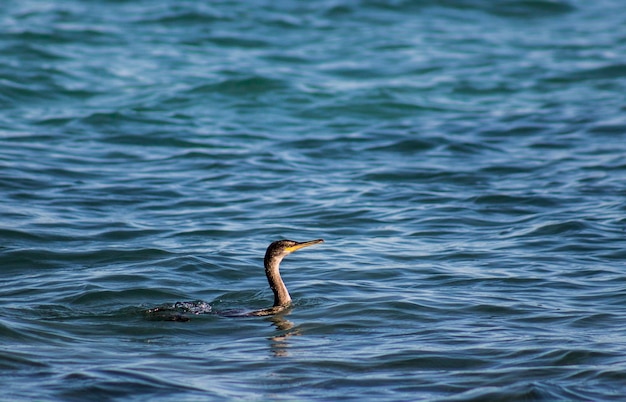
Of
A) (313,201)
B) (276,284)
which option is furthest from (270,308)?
(313,201)

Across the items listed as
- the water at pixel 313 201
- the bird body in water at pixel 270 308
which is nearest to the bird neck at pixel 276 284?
the bird body in water at pixel 270 308

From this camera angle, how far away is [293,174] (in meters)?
15.5

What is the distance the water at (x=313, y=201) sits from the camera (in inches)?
315

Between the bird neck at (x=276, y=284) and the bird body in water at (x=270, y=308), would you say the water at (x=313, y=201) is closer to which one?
the bird body in water at (x=270, y=308)

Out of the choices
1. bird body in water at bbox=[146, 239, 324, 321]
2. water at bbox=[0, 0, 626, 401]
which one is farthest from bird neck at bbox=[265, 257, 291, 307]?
water at bbox=[0, 0, 626, 401]

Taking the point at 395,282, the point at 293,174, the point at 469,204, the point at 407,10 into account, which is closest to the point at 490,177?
the point at 469,204

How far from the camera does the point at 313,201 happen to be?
46.0ft

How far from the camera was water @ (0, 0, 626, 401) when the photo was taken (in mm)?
7992

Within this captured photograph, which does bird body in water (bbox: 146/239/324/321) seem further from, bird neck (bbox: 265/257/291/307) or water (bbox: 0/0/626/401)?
water (bbox: 0/0/626/401)

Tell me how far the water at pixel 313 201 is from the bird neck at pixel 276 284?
353mm

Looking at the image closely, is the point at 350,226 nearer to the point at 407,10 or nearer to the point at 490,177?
the point at 490,177

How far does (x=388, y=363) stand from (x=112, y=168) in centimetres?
847

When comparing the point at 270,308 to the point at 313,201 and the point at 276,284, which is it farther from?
the point at 313,201

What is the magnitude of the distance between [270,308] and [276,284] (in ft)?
0.90
